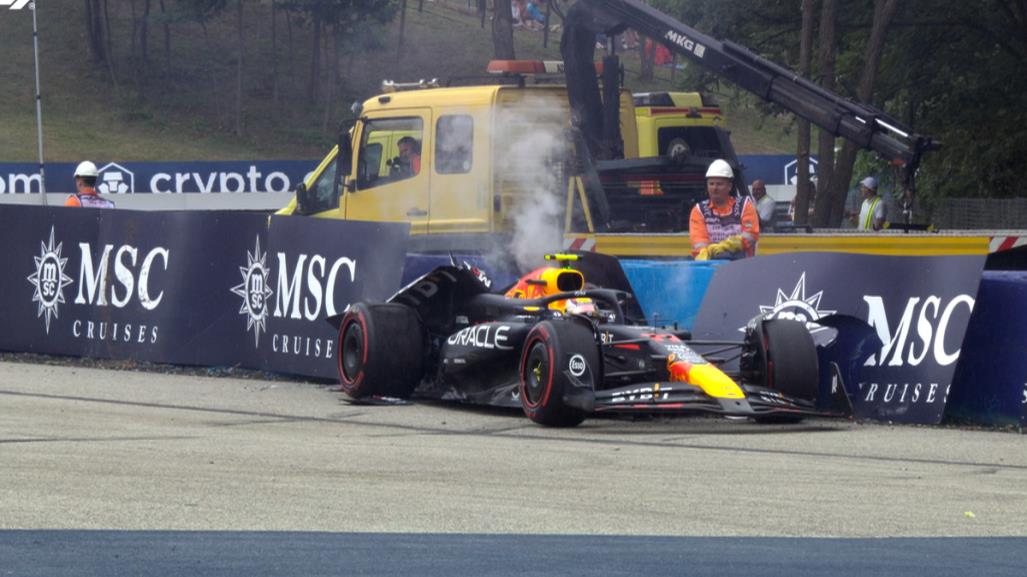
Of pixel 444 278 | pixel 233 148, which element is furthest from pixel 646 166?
pixel 233 148

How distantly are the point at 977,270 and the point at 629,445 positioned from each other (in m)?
2.83

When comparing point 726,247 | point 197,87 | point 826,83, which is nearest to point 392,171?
point 726,247

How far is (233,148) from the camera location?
61062 mm

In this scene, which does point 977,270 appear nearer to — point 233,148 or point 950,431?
point 950,431

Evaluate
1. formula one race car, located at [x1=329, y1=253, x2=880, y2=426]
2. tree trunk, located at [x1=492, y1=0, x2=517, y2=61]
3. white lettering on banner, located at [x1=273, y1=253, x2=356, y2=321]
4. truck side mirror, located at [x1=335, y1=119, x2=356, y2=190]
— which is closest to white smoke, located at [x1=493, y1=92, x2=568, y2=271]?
truck side mirror, located at [x1=335, y1=119, x2=356, y2=190]

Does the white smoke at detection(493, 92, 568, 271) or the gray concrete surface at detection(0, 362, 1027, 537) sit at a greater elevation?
the white smoke at detection(493, 92, 568, 271)

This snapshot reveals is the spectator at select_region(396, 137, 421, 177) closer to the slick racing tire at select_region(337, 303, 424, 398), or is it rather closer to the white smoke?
the white smoke

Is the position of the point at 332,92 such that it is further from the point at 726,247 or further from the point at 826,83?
the point at 726,247

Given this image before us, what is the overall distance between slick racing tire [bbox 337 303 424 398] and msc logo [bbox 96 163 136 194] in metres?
26.5

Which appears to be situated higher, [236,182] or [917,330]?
[236,182]

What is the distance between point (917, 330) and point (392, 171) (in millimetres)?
6886

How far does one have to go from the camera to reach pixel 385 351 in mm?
12172

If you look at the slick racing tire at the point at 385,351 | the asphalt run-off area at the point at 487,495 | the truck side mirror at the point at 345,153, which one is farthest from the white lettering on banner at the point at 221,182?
the asphalt run-off area at the point at 487,495

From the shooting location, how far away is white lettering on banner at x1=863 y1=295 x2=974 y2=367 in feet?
36.5
